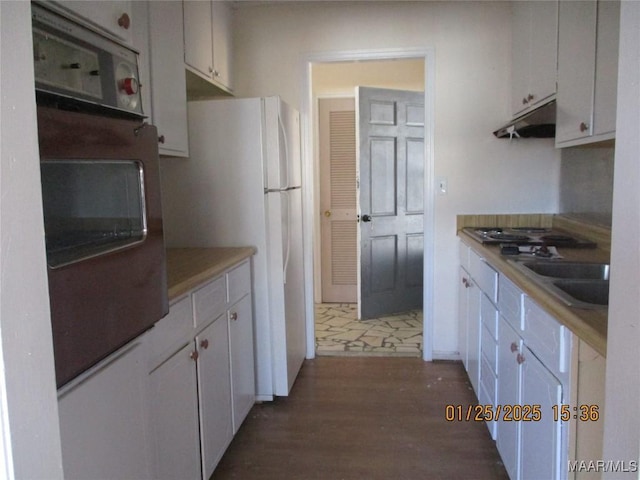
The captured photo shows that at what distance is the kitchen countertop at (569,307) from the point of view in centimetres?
114

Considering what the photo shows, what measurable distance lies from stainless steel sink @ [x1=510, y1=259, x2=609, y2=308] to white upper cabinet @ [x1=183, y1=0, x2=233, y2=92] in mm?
1828

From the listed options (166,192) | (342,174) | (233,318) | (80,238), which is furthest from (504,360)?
(342,174)

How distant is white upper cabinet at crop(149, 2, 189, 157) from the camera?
6.82ft

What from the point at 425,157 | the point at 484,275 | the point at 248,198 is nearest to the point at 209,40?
the point at 248,198

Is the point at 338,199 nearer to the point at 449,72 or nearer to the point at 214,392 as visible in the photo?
the point at 449,72

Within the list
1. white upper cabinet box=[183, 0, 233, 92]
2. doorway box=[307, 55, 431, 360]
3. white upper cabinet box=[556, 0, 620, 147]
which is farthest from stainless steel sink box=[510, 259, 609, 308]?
doorway box=[307, 55, 431, 360]

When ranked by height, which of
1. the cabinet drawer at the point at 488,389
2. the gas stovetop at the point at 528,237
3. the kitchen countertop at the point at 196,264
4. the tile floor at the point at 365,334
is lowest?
the tile floor at the point at 365,334

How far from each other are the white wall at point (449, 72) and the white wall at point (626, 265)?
2.77m

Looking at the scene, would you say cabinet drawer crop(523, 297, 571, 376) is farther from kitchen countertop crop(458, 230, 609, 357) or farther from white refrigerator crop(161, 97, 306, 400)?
white refrigerator crop(161, 97, 306, 400)

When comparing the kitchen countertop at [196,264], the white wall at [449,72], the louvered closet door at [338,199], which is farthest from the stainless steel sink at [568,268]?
the louvered closet door at [338,199]

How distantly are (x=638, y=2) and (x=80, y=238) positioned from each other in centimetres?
105

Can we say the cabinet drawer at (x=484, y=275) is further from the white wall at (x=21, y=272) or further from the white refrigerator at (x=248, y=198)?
the white wall at (x=21, y=272)

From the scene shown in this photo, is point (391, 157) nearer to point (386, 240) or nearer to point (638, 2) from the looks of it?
point (386, 240)

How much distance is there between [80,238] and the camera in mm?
1076
